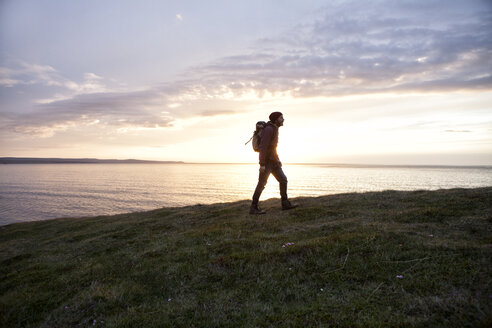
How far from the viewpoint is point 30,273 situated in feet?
29.4

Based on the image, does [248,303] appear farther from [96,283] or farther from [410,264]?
[96,283]

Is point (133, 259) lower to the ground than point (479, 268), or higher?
lower

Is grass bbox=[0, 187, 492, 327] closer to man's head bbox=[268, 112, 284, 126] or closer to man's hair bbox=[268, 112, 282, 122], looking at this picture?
man's head bbox=[268, 112, 284, 126]

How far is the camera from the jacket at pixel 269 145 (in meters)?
11.7

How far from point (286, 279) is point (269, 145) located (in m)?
7.19

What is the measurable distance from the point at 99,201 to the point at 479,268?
6060cm

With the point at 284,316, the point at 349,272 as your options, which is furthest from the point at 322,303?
the point at 349,272

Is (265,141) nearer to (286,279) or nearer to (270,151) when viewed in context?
(270,151)

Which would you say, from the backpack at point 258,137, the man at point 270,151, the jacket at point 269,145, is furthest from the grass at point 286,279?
the backpack at point 258,137

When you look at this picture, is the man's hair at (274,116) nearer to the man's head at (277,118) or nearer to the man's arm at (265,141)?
the man's head at (277,118)

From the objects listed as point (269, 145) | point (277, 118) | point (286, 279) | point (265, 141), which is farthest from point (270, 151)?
point (286, 279)

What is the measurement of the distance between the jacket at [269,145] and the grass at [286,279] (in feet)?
10.5

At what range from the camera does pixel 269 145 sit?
12.0 meters

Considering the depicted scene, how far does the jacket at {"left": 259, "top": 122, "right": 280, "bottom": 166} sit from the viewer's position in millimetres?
11688
